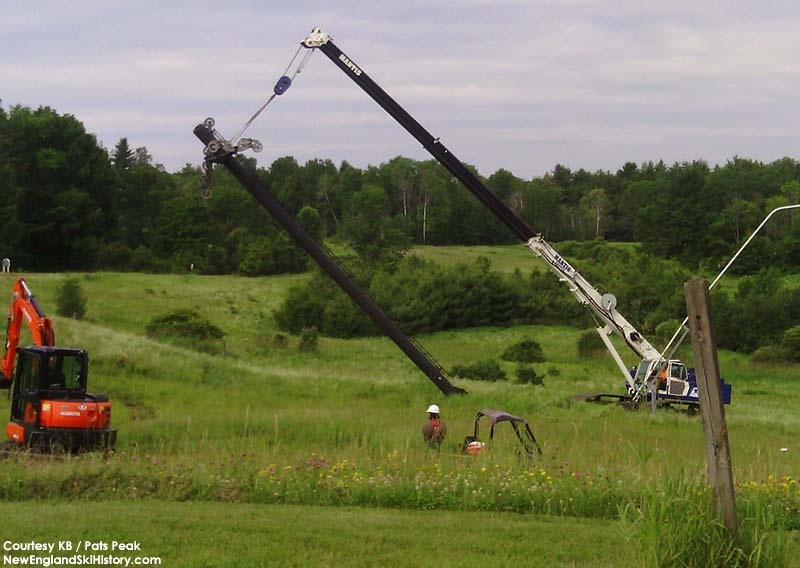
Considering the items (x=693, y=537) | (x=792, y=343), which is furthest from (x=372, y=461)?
(x=792, y=343)

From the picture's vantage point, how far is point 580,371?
44.8m

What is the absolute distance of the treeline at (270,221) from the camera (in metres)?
77.9

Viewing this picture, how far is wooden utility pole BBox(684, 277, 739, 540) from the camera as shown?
739 centimetres

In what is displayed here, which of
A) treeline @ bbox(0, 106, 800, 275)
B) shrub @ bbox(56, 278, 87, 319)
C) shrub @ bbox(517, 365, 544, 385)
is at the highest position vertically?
treeline @ bbox(0, 106, 800, 275)

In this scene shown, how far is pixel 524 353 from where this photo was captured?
1961 inches

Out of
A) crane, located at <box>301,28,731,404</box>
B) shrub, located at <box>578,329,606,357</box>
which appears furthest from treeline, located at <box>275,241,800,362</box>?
crane, located at <box>301,28,731,404</box>

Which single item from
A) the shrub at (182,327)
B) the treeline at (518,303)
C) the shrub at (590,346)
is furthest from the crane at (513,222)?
the treeline at (518,303)

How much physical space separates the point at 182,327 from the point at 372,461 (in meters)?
31.0

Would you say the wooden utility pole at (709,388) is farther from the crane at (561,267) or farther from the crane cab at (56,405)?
the crane at (561,267)

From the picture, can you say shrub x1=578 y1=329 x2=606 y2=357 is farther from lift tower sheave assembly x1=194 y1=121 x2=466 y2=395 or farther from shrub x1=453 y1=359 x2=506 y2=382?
lift tower sheave assembly x1=194 y1=121 x2=466 y2=395

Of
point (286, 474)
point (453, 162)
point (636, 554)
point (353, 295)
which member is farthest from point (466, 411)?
point (636, 554)

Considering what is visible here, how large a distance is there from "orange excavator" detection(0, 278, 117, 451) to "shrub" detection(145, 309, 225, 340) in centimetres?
2319

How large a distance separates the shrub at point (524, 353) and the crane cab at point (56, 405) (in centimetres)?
3309

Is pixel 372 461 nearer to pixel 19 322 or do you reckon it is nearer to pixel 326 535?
pixel 326 535
